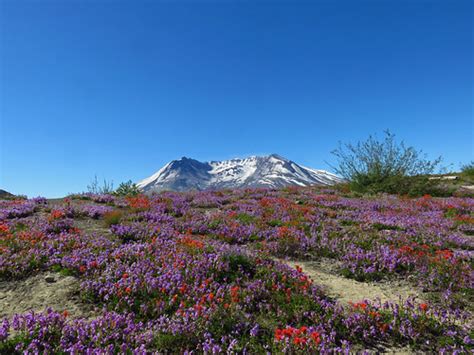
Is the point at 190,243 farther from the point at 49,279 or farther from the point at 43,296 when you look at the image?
the point at 43,296

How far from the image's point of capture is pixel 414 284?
213 inches

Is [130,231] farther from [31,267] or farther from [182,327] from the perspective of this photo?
[182,327]

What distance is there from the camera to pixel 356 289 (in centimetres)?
531

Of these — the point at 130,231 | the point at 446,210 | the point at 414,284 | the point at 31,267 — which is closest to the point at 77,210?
the point at 130,231

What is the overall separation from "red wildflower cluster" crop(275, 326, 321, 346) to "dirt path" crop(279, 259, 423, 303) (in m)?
1.67

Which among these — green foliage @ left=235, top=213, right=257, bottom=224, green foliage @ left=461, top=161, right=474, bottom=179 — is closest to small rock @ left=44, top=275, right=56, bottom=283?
green foliage @ left=235, top=213, right=257, bottom=224

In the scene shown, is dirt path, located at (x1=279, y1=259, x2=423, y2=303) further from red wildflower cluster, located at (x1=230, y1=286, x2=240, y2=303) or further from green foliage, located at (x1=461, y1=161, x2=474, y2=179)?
green foliage, located at (x1=461, y1=161, x2=474, y2=179)

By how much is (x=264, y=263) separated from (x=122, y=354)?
345 cm

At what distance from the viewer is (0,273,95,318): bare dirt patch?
4098 millimetres

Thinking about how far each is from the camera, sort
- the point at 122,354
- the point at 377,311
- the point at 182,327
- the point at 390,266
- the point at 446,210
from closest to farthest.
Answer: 1. the point at 122,354
2. the point at 182,327
3. the point at 377,311
4. the point at 390,266
5. the point at 446,210

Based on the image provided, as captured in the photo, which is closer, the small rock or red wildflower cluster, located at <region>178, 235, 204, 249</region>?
the small rock

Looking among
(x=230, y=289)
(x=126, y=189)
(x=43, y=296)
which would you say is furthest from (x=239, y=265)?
(x=126, y=189)

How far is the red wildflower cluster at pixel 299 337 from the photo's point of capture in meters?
3.29

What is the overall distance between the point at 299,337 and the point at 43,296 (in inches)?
164
